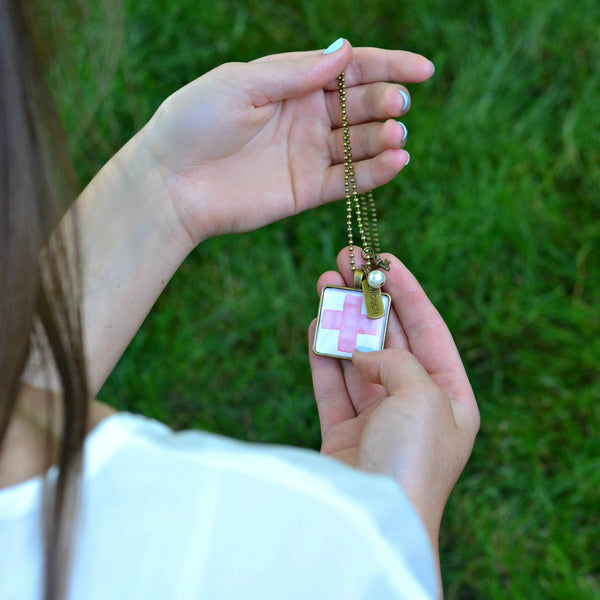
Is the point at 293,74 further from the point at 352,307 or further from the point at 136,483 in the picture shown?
the point at 136,483

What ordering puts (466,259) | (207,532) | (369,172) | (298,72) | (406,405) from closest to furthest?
(207,532)
(406,405)
(298,72)
(369,172)
(466,259)

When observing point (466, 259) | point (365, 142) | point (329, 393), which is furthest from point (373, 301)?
point (466, 259)

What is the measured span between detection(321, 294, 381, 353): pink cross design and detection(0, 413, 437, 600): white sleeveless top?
2.53 ft

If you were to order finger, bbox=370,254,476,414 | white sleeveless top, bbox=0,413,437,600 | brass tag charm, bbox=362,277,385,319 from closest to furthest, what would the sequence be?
white sleeveless top, bbox=0,413,437,600, finger, bbox=370,254,476,414, brass tag charm, bbox=362,277,385,319

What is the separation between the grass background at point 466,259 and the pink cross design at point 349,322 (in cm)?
49

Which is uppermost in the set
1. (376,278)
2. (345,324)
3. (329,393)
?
(376,278)

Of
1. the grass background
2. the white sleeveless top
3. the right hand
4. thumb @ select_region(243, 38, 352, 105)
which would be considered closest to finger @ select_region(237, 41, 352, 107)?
thumb @ select_region(243, 38, 352, 105)

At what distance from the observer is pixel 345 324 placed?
1.59 m

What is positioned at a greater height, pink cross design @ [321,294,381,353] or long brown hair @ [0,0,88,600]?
long brown hair @ [0,0,88,600]

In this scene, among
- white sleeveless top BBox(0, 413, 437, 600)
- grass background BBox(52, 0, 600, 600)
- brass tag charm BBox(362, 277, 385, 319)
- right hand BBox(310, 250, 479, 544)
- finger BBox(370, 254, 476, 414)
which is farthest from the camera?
grass background BBox(52, 0, 600, 600)

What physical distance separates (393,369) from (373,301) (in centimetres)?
31

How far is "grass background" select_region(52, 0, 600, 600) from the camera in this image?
74.2 inches

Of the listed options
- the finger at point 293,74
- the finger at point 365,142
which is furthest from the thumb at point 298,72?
the finger at point 365,142

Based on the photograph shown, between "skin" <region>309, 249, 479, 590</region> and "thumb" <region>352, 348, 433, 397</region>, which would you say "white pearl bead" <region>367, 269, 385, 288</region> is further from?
"thumb" <region>352, 348, 433, 397</region>
